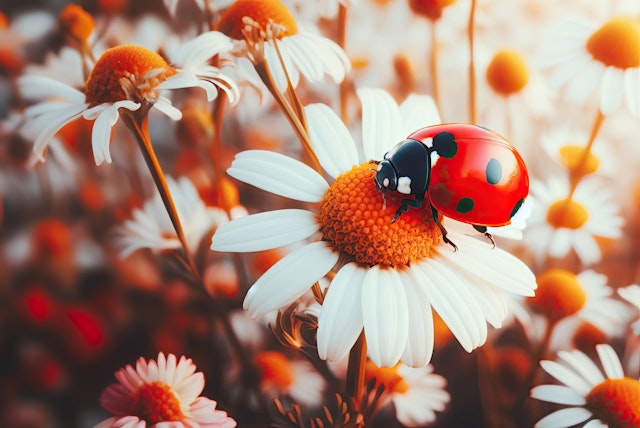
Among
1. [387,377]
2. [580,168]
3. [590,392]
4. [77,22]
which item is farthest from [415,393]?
[77,22]

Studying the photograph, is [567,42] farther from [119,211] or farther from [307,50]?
[119,211]

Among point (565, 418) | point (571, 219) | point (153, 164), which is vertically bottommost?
point (565, 418)

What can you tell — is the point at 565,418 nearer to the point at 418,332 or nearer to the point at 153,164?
the point at 418,332

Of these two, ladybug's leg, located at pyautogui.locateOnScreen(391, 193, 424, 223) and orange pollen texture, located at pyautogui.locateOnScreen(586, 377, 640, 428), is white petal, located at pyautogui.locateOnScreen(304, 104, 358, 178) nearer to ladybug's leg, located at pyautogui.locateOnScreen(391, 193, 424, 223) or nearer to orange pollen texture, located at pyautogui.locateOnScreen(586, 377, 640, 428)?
ladybug's leg, located at pyautogui.locateOnScreen(391, 193, 424, 223)

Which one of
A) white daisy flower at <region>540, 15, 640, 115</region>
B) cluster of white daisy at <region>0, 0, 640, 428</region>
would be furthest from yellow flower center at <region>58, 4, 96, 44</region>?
white daisy flower at <region>540, 15, 640, 115</region>

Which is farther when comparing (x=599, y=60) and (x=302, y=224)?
(x=599, y=60)

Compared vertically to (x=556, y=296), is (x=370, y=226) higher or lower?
higher
